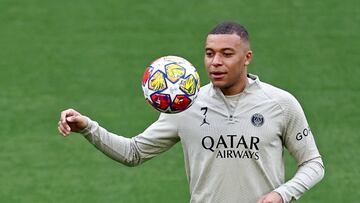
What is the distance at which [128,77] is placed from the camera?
16.6m

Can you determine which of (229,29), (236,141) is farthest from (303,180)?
(229,29)

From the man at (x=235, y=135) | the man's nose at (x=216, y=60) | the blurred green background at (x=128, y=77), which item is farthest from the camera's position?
the blurred green background at (x=128, y=77)

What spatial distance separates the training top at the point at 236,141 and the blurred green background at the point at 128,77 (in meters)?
4.85

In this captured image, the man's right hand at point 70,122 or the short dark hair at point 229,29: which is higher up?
the short dark hair at point 229,29

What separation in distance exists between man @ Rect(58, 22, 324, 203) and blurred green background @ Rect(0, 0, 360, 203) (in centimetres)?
487

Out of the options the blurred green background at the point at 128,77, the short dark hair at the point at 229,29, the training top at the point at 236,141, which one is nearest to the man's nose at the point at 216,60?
the short dark hair at the point at 229,29

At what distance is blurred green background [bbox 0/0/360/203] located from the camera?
13633 millimetres

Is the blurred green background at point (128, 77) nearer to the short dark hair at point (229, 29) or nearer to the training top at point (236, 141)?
the training top at point (236, 141)

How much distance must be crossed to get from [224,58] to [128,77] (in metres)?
8.65

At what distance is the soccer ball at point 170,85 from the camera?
775 cm

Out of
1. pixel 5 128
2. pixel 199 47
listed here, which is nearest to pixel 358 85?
pixel 199 47

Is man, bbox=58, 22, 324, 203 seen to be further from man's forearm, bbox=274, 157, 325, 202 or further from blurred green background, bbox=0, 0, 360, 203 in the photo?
blurred green background, bbox=0, 0, 360, 203

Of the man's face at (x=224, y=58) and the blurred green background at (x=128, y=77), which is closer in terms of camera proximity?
the man's face at (x=224, y=58)

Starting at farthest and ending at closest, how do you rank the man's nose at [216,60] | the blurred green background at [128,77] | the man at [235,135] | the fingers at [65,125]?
the blurred green background at [128,77]
the man at [235,135]
the man's nose at [216,60]
the fingers at [65,125]
